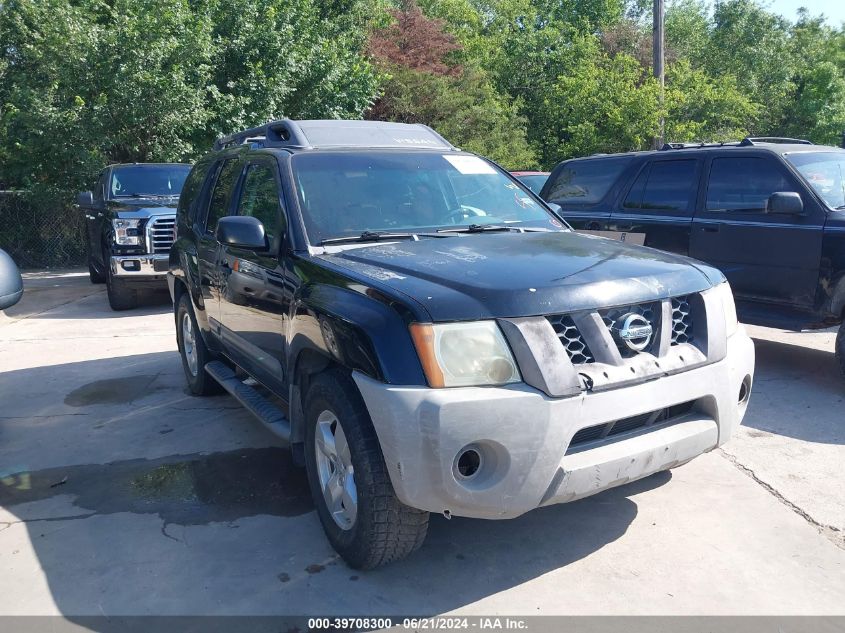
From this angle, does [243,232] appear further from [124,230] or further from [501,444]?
[124,230]

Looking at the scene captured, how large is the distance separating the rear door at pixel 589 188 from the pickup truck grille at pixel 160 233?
5.08 m

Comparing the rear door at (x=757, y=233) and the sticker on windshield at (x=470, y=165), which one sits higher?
the sticker on windshield at (x=470, y=165)

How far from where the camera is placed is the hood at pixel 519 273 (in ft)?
9.16

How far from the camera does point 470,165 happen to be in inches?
181

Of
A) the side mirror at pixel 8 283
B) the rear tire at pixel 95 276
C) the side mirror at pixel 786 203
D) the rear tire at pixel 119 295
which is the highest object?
the side mirror at pixel 786 203

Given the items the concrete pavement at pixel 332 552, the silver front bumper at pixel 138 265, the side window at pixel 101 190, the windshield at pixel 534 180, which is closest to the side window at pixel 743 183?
the concrete pavement at pixel 332 552

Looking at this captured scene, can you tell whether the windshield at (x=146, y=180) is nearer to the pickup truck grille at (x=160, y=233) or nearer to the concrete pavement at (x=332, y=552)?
the pickup truck grille at (x=160, y=233)

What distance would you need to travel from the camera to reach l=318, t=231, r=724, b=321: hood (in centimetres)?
279

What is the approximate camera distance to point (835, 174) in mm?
5996

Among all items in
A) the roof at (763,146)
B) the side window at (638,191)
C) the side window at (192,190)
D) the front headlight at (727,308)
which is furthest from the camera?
the side window at (638,191)

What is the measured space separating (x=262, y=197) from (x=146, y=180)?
7.55 m

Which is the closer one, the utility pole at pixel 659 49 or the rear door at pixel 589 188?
the rear door at pixel 589 188

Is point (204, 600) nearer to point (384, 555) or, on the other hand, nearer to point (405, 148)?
point (384, 555)

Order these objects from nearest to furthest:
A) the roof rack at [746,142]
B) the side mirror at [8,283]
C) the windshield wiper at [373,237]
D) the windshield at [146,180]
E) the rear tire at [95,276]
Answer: the windshield wiper at [373,237], the side mirror at [8,283], the roof rack at [746,142], the windshield at [146,180], the rear tire at [95,276]
